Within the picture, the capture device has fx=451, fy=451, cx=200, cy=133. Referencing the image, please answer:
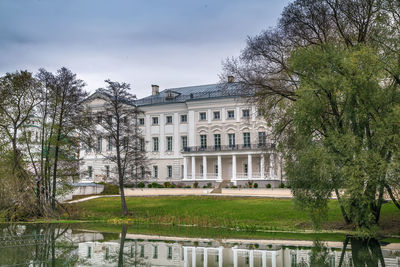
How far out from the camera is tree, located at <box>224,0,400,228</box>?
1523cm

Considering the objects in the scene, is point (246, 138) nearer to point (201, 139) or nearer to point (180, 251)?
point (201, 139)

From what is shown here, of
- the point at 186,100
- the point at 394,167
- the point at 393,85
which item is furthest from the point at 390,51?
the point at 186,100

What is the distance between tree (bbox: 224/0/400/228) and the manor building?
2400 centimetres

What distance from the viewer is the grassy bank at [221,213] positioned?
67.2ft

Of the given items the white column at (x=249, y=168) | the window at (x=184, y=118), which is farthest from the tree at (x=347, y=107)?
the window at (x=184, y=118)

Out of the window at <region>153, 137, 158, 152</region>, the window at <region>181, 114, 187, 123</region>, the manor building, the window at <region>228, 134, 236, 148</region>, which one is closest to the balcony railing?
the manor building

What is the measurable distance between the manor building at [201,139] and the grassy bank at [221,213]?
12.7 metres

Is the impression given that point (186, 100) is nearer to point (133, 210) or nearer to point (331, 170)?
point (133, 210)

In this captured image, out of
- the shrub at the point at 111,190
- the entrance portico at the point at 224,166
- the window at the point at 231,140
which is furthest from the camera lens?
the window at the point at 231,140

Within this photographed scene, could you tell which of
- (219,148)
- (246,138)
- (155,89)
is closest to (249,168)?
(246,138)

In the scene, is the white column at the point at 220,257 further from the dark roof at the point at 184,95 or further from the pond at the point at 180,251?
the dark roof at the point at 184,95

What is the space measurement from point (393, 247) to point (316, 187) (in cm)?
332

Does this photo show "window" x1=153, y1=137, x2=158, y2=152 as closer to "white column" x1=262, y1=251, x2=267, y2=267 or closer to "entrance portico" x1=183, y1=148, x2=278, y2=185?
"entrance portico" x1=183, y1=148, x2=278, y2=185

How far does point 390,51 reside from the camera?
660 inches
